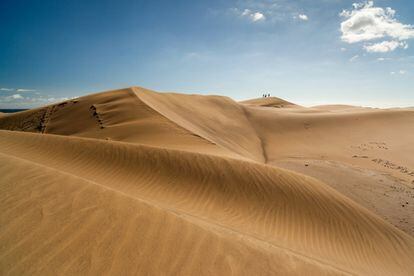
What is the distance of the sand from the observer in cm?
283

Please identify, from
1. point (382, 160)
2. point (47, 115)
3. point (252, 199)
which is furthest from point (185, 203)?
point (47, 115)

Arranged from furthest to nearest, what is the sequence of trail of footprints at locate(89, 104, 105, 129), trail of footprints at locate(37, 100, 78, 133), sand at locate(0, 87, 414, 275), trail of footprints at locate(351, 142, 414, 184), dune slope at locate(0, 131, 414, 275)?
trail of footprints at locate(37, 100, 78, 133)
trail of footprints at locate(89, 104, 105, 129)
trail of footprints at locate(351, 142, 414, 184)
dune slope at locate(0, 131, 414, 275)
sand at locate(0, 87, 414, 275)

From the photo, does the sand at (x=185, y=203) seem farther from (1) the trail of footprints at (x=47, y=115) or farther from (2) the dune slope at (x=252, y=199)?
(1) the trail of footprints at (x=47, y=115)

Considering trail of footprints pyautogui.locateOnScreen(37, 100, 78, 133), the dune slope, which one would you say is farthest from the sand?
trail of footprints pyautogui.locateOnScreen(37, 100, 78, 133)

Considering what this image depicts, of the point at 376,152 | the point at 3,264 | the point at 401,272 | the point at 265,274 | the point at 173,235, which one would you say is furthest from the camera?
the point at 376,152

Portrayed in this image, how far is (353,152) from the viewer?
572 inches

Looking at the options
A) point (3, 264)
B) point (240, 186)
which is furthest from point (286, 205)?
point (3, 264)

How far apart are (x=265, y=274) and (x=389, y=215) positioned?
20.3 feet

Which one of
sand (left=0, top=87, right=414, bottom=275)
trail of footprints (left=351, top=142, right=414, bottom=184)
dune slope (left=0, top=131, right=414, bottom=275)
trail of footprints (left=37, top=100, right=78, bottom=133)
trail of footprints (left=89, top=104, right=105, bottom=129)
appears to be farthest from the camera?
trail of footprints (left=37, top=100, right=78, bottom=133)

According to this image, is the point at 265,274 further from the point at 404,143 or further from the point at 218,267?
the point at 404,143

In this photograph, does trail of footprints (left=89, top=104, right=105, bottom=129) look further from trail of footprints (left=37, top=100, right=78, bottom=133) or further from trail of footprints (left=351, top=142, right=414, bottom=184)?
trail of footprints (left=351, top=142, right=414, bottom=184)

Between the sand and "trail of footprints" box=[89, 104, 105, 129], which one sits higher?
"trail of footprints" box=[89, 104, 105, 129]

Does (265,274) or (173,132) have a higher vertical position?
(173,132)

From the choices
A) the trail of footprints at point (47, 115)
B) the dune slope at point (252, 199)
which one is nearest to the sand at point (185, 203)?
the dune slope at point (252, 199)
